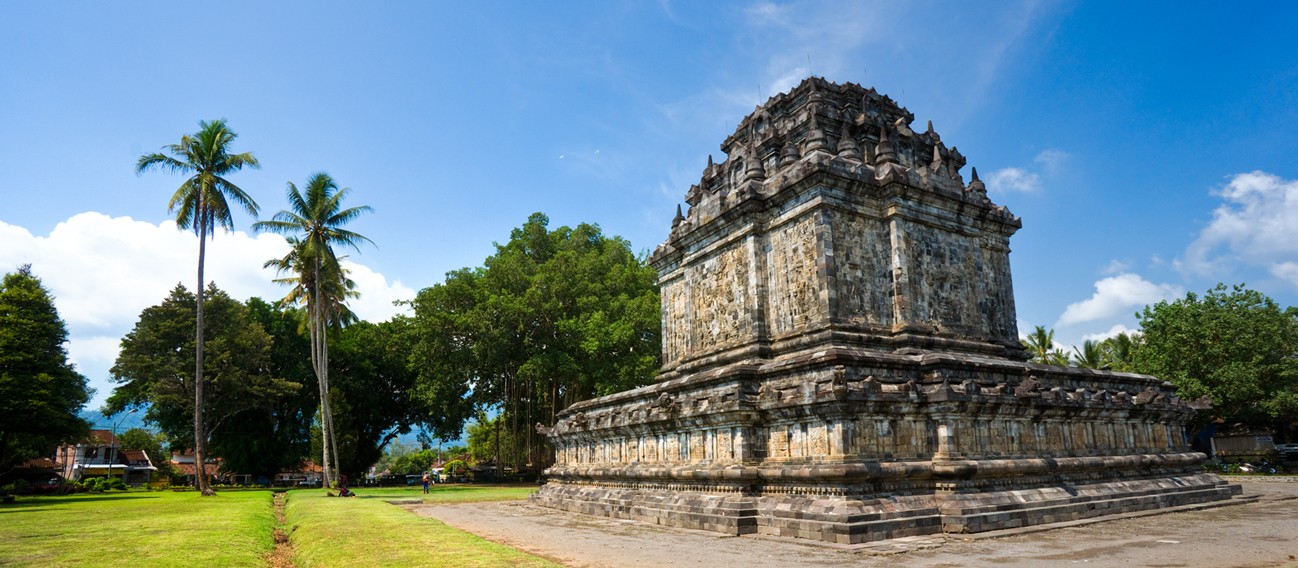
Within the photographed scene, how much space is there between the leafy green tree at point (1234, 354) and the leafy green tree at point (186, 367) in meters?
43.6

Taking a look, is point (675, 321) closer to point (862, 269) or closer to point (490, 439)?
point (862, 269)

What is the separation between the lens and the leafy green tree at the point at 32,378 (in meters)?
26.4

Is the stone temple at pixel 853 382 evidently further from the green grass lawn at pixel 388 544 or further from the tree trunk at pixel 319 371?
the tree trunk at pixel 319 371

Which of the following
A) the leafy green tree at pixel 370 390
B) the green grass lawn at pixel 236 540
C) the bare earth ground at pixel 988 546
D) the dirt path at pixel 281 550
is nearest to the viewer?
the bare earth ground at pixel 988 546

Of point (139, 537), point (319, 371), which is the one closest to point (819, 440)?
point (139, 537)

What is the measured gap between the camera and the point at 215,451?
42969 millimetres

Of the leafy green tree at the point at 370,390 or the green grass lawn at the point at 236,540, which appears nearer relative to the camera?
the green grass lawn at the point at 236,540

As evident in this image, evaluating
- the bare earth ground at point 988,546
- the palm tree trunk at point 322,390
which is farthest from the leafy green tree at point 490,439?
the bare earth ground at point 988,546

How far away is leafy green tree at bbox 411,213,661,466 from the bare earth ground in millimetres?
19122

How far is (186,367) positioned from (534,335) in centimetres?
1845

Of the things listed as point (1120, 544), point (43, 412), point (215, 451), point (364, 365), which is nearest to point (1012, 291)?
point (1120, 544)

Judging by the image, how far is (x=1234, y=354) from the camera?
32.0 metres

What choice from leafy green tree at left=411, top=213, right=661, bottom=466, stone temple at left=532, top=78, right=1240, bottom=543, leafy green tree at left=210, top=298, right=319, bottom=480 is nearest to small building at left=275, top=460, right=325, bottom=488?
leafy green tree at left=210, top=298, right=319, bottom=480

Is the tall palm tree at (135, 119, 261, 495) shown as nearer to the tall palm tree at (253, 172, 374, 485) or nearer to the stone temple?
the tall palm tree at (253, 172, 374, 485)
